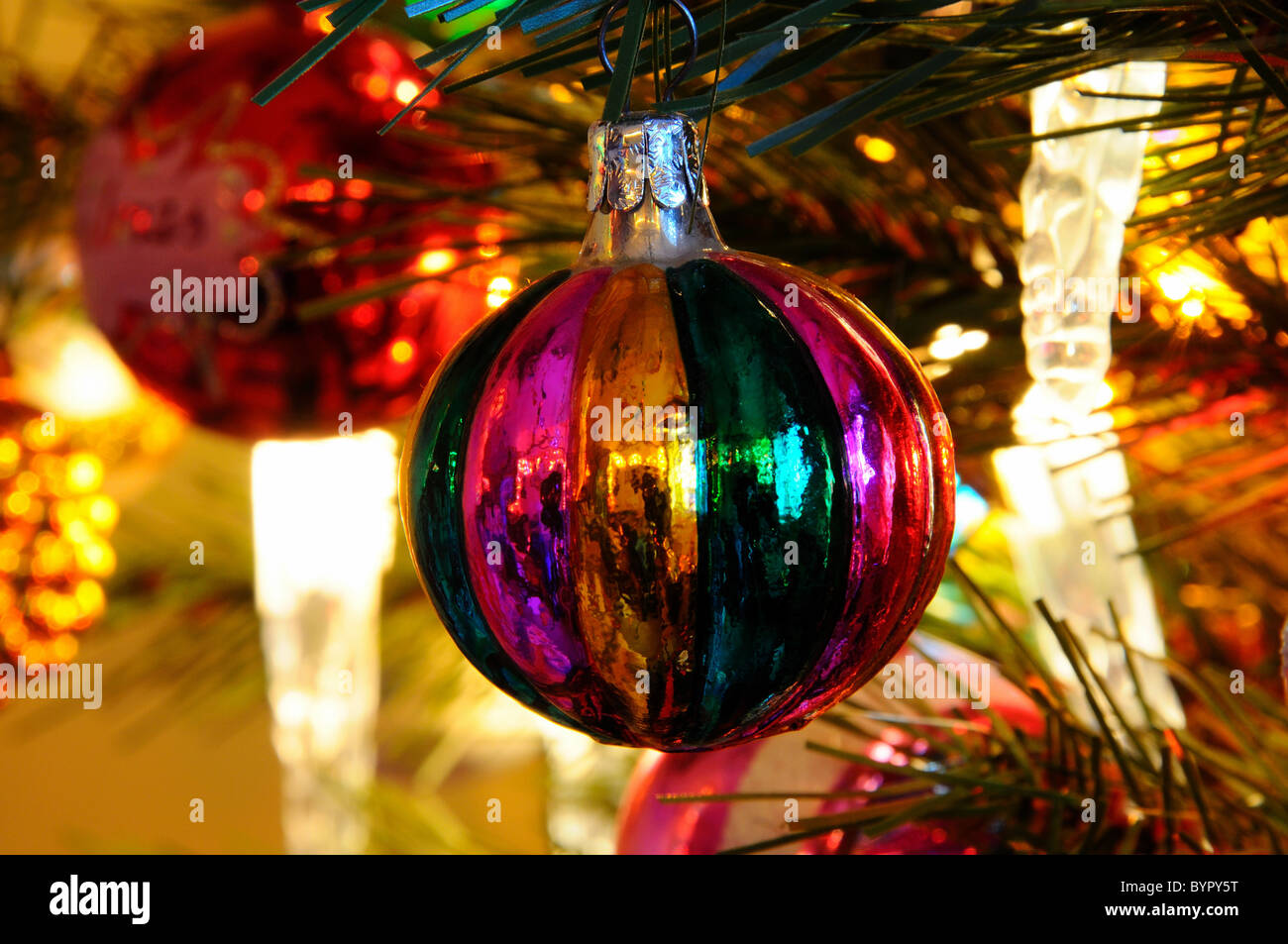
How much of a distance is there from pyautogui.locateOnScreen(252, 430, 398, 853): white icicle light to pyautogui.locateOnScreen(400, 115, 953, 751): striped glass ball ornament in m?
0.43

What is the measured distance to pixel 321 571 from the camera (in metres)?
0.73

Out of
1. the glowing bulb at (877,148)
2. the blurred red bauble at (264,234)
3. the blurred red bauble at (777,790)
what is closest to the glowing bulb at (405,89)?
the blurred red bauble at (264,234)

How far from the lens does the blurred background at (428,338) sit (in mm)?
406

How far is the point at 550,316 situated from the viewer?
25 cm

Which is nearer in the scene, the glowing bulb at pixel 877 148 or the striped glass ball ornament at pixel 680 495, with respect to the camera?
the striped glass ball ornament at pixel 680 495

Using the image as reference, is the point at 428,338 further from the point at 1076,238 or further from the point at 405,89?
the point at 1076,238

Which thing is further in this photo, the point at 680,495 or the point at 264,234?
the point at 264,234

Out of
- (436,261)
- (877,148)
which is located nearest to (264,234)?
(436,261)

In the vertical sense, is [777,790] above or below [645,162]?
below

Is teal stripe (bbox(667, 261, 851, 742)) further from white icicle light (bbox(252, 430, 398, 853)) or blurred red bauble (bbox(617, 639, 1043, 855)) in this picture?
white icicle light (bbox(252, 430, 398, 853))

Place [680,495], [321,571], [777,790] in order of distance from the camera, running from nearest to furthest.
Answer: [680,495] < [777,790] < [321,571]

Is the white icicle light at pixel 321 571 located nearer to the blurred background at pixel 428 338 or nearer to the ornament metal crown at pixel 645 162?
the blurred background at pixel 428 338

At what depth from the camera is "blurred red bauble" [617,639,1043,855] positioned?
0.40 m

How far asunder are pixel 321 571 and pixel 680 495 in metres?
0.54
